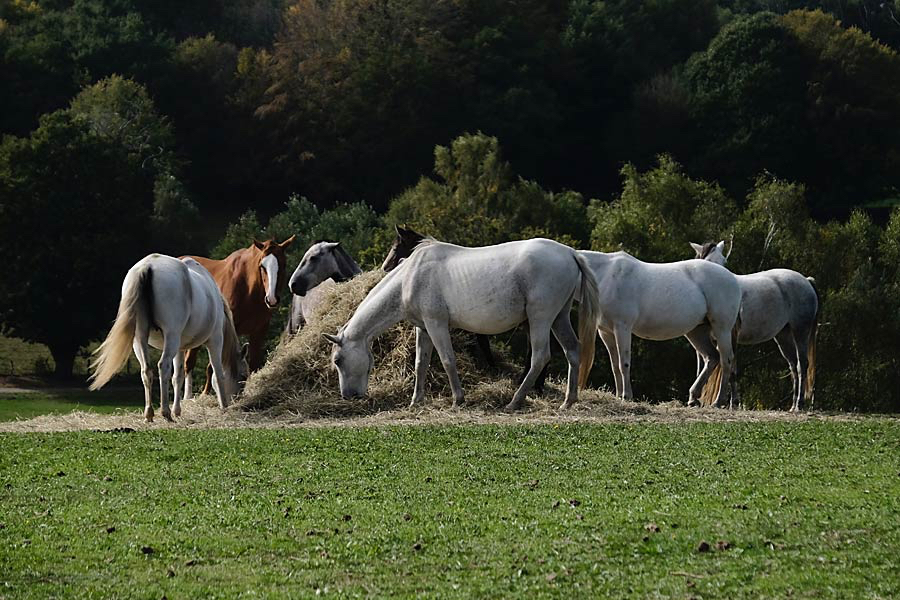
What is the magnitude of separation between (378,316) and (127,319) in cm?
307

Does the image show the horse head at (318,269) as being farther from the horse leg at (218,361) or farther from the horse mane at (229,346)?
the horse leg at (218,361)

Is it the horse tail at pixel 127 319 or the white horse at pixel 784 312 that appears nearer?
the horse tail at pixel 127 319

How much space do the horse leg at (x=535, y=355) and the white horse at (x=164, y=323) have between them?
3831 millimetres

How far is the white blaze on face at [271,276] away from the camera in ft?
64.6

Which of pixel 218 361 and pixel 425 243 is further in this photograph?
pixel 425 243

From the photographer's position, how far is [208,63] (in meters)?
71.1

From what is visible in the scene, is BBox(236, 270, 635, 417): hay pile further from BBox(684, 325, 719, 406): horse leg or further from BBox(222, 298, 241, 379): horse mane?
BBox(684, 325, 719, 406): horse leg

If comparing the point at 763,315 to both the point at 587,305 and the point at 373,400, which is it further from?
the point at 373,400

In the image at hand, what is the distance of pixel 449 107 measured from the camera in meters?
66.7

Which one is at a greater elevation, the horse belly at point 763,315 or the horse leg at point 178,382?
the horse belly at point 763,315

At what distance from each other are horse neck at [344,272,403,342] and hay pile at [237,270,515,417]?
0.82 metres

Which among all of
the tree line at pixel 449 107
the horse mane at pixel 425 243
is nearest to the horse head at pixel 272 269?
the horse mane at pixel 425 243

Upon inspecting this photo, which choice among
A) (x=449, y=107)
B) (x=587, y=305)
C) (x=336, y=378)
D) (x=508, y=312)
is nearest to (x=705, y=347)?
(x=587, y=305)

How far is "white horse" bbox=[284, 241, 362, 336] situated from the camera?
20828mm
